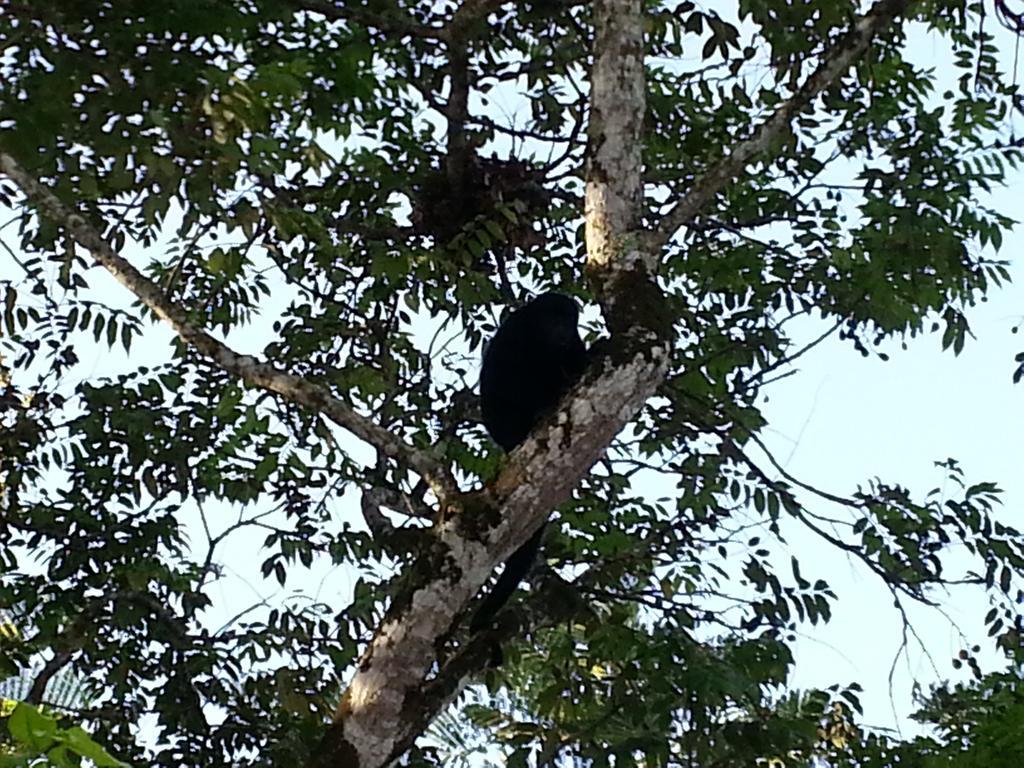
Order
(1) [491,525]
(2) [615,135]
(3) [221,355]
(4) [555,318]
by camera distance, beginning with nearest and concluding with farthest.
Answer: (1) [491,525] < (3) [221,355] < (2) [615,135] < (4) [555,318]

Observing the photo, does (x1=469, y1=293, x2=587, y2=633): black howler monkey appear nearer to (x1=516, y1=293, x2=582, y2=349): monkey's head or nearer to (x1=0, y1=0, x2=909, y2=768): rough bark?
(x1=516, y1=293, x2=582, y2=349): monkey's head

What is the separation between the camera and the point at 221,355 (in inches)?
135

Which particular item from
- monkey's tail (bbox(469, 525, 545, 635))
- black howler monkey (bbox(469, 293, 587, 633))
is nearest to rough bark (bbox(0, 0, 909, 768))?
monkey's tail (bbox(469, 525, 545, 635))

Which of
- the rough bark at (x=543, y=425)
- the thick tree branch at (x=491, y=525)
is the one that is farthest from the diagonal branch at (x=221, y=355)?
the thick tree branch at (x=491, y=525)

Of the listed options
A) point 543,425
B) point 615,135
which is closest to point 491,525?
point 543,425

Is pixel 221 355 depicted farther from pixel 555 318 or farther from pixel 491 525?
pixel 555 318

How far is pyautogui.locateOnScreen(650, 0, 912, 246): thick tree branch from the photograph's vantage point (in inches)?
142

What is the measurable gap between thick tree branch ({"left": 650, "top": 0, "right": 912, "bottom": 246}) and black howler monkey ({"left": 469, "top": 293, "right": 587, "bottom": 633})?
74cm

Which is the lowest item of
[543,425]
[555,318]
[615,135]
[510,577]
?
[543,425]

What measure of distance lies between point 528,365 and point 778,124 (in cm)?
128

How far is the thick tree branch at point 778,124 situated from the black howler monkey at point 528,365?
736 millimetres

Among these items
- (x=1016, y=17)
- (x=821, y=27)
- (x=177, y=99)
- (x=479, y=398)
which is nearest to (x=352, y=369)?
(x=479, y=398)

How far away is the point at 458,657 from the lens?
3234mm

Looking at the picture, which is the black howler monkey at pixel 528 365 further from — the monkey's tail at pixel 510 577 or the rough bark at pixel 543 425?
the rough bark at pixel 543 425
